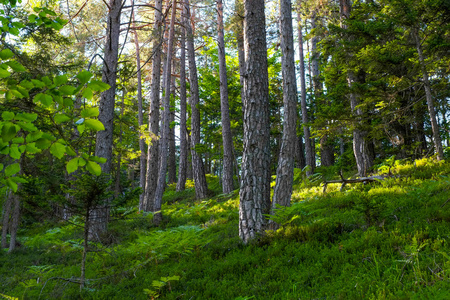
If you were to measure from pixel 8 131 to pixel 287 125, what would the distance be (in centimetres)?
520

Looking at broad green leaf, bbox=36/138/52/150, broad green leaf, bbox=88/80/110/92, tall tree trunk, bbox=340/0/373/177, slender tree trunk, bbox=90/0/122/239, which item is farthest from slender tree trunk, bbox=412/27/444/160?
broad green leaf, bbox=36/138/52/150

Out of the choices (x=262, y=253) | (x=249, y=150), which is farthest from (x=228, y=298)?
(x=249, y=150)

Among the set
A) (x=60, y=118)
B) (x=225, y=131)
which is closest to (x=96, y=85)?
(x=60, y=118)

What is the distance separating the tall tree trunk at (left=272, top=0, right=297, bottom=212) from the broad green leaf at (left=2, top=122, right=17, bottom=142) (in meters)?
4.75

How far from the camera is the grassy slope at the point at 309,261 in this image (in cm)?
319

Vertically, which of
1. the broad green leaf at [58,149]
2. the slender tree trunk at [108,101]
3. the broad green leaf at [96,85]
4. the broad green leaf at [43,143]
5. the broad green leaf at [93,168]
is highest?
the slender tree trunk at [108,101]

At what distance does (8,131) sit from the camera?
179 cm

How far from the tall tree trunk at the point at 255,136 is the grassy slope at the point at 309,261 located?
17.6 inches

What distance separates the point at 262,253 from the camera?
4.71 m

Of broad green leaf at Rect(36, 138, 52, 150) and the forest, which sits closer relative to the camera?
broad green leaf at Rect(36, 138, 52, 150)

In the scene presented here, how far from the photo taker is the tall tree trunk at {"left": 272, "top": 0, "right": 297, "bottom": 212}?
19.3 ft

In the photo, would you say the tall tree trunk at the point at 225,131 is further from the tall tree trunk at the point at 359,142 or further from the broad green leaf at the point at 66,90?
the broad green leaf at the point at 66,90

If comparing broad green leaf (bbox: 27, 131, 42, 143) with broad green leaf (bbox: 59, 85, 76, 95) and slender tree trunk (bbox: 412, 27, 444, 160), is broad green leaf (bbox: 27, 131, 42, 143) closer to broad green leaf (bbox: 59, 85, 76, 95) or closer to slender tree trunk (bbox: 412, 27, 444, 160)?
broad green leaf (bbox: 59, 85, 76, 95)

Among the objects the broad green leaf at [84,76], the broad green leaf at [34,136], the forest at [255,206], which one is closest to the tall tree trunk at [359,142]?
the forest at [255,206]
